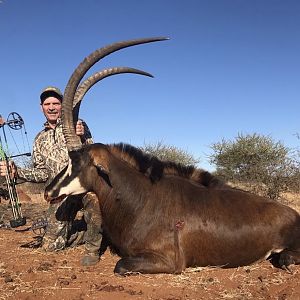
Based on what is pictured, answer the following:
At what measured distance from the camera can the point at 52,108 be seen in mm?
7000

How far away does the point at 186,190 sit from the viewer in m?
5.62

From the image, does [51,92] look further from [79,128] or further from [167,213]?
[167,213]

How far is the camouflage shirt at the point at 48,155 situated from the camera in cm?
688

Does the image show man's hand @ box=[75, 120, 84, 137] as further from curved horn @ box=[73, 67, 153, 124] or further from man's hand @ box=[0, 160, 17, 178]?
man's hand @ box=[0, 160, 17, 178]

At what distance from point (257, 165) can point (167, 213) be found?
13.7 m

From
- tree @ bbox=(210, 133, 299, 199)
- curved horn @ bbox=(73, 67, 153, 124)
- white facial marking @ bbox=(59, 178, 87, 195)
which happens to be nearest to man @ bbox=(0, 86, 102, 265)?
curved horn @ bbox=(73, 67, 153, 124)

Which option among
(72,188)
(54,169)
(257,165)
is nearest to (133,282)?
(72,188)

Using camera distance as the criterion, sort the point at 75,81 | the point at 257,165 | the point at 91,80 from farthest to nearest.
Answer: the point at 257,165 → the point at 91,80 → the point at 75,81

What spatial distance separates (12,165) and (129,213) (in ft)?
8.07

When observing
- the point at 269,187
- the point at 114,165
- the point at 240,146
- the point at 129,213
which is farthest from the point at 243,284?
the point at 240,146

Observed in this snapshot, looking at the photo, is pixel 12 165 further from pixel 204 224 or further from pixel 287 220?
pixel 287 220

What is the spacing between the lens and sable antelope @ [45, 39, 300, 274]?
5.25 metres

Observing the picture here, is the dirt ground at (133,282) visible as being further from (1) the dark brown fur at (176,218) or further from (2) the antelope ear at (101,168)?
(2) the antelope ear at (101,168)

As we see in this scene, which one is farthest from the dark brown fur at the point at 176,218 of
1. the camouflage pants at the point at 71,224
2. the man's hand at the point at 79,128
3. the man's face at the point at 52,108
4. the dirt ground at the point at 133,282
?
the man's face at the point at 52,108
